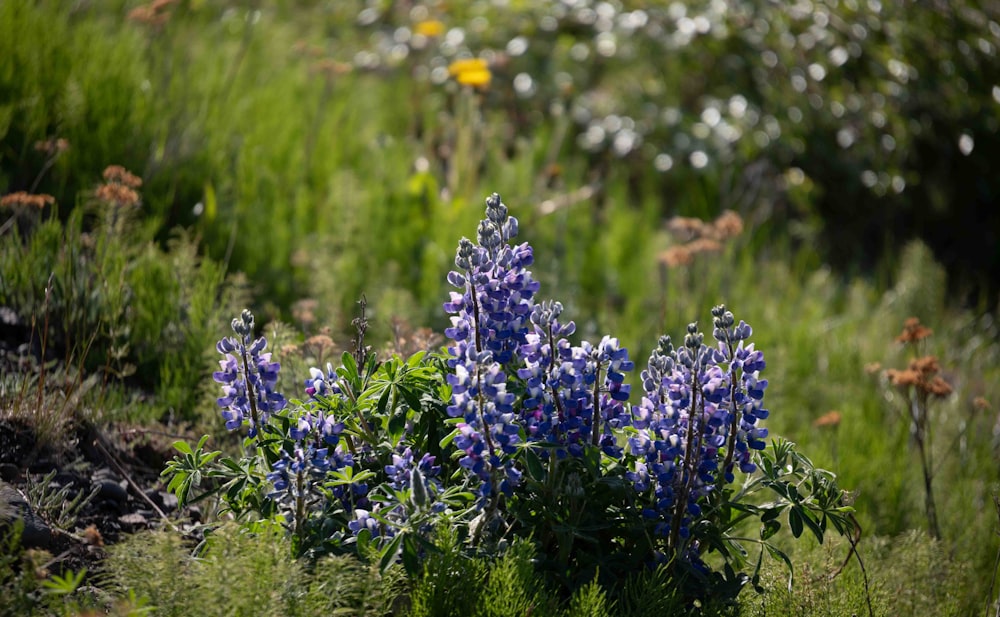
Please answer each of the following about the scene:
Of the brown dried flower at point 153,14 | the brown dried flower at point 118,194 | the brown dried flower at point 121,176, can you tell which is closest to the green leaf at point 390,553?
the brown dried flower at point 118,194

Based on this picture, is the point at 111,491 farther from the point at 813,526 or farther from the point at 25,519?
the point at 813,526

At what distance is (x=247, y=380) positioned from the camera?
1.98m

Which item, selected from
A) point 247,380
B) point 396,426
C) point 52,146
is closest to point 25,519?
point 247,380

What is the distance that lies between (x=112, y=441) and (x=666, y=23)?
14.0 feet

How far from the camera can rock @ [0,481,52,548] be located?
6.66 ft

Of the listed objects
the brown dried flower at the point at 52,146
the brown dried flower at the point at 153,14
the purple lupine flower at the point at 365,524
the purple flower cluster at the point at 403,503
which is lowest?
the purple lupine flower at the point at 365,524

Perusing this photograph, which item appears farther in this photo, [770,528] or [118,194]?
[118,194]

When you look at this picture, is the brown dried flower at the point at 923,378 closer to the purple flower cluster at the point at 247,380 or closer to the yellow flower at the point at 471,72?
the purple flower cluster at the point at 247,380

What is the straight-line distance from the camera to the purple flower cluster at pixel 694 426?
76.9 inches

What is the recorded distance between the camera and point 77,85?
3.60 m

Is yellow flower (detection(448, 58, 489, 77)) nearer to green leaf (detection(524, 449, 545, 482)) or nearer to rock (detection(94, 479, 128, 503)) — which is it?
rock (detection(94, 479, 128, 503))

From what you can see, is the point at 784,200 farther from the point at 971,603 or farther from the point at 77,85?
the point at 77,85

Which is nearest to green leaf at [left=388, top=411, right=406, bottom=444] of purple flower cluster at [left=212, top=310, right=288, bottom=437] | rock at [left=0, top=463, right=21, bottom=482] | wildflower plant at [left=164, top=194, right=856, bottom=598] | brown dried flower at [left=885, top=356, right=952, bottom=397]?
wildflower plant at [left=164, top=194, right=856, bottom=598]

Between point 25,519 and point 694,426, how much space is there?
4.94 feet
